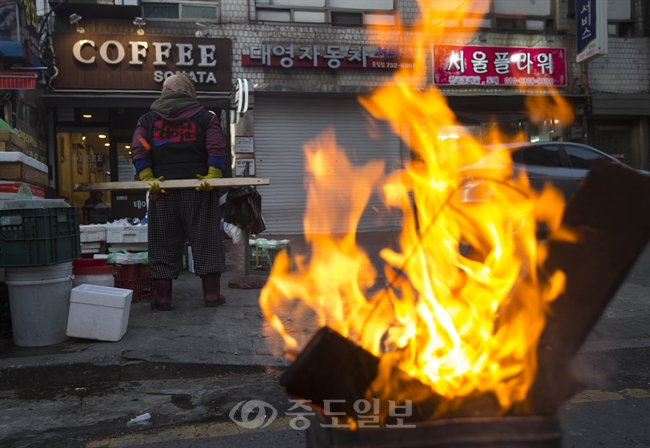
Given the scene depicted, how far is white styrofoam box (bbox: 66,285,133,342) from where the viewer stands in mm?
4422

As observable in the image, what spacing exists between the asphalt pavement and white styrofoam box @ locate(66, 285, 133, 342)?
10 cm

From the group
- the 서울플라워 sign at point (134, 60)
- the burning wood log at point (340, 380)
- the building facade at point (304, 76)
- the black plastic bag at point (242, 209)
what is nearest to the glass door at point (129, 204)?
the building facade at point (304, 76)

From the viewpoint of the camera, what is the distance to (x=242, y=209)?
6.77 meters

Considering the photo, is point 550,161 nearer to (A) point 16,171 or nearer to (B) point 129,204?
(A) point 16,171

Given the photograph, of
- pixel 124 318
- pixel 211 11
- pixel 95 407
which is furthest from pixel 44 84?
pixel 95 407

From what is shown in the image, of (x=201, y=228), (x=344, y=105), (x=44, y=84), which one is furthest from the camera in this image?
(x=344, y=105)

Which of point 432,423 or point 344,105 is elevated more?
point 344,105

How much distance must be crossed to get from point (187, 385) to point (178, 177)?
230 centimetres

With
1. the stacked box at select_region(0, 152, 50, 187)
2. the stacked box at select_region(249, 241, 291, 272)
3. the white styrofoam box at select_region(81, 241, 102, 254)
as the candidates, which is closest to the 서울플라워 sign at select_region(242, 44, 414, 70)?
the white styrofoam box at select_region(81, 241, 102, 254)

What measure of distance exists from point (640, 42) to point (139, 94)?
13.8 m

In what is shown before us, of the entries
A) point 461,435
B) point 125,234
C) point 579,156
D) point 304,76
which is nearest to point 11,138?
point 125,234

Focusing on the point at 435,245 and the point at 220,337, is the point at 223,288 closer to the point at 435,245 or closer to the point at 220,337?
the point at 220,337

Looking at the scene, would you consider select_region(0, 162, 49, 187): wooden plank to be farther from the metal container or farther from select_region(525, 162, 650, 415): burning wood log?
select_region(525, 162, 650, 415): burning wood log

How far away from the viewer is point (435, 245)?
7.39ft
